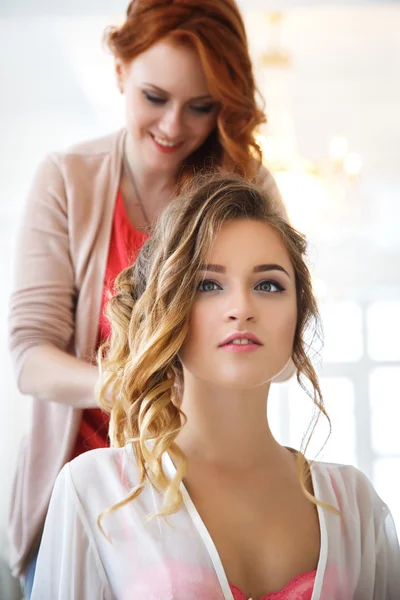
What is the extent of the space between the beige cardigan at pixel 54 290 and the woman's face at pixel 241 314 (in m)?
0.33

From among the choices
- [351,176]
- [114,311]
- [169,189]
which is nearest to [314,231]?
[351,176]

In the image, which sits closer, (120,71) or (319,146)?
(120,71)

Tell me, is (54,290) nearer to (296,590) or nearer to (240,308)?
(240,308)

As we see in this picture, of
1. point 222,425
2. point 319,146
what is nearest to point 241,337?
point 222,425

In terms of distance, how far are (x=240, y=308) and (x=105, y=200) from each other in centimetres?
58

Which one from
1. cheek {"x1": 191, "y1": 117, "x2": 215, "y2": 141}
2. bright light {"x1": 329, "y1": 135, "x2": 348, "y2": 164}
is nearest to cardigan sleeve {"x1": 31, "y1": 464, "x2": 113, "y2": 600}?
cheek {"x1": 191, "y1": 117, "x2": 215, "y2": 141}

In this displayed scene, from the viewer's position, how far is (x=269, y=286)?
1.15 meters

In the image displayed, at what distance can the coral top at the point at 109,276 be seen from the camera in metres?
1.52

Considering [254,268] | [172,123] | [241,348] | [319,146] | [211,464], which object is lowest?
[211,464]

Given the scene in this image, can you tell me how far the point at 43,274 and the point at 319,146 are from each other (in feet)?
12.0

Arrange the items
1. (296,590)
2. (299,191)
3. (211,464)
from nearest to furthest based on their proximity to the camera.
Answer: (296,590), (211,464), (299,191)

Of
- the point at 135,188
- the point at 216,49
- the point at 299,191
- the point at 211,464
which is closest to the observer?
the point at 211,464

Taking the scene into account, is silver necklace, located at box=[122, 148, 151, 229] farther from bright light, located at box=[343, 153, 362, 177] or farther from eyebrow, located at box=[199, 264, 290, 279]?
bright light, located at box=[343, 153, 362, 177]

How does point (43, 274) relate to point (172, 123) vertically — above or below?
below
